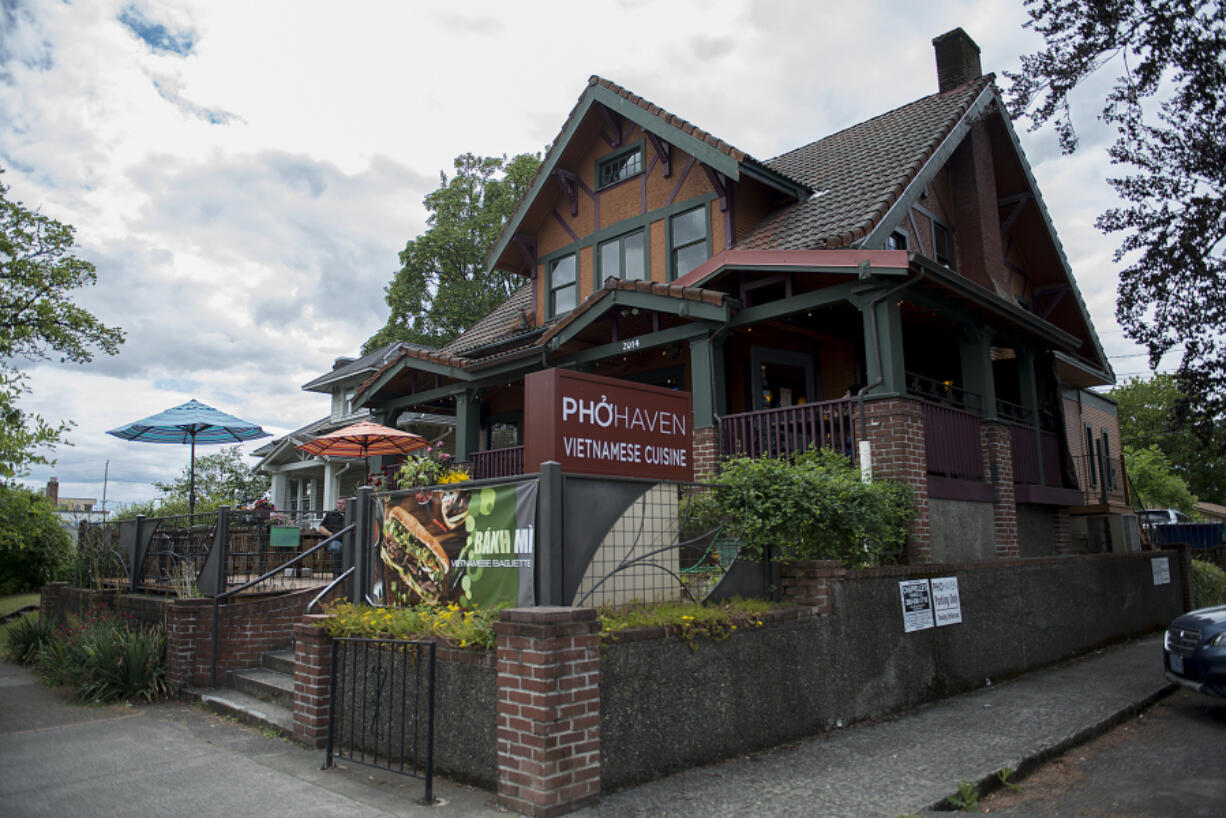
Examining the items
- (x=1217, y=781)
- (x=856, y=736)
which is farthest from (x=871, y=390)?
(x=1217, y=781)

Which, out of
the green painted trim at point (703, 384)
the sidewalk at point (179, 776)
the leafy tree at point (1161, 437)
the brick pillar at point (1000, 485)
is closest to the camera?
the sidewalk at point (179, 776)

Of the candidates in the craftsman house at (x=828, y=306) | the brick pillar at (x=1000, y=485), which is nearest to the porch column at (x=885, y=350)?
the craftsman house at (x=828, y=306)

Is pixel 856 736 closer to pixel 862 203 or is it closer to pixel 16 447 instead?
pixel 862 203

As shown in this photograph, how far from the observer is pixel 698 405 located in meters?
11.1

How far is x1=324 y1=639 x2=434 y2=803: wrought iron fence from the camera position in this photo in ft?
18.7

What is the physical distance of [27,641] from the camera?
37.4ft

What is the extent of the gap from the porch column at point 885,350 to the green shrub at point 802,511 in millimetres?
1501

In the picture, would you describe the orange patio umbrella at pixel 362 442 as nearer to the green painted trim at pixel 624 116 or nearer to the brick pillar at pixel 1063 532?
the green painted trim at pixel 624 116

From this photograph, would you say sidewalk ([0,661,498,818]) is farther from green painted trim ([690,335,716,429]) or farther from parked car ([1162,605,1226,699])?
parked car ([1162,605,1226,699])

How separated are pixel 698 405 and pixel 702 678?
5619 millimetres

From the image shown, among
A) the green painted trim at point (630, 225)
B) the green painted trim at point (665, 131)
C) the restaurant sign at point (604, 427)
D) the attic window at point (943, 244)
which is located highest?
the green painted trim at point (665, 131)

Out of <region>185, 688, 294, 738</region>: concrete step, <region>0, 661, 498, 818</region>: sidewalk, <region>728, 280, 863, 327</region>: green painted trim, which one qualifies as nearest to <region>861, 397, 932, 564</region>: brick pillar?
<region>728, 280, 863, 327</region>: green painted trim

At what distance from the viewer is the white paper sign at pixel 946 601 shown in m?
8.53

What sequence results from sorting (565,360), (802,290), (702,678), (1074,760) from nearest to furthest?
1. (702,678)
2. (1074,760)
3. (802,290)
4. (565,360)
